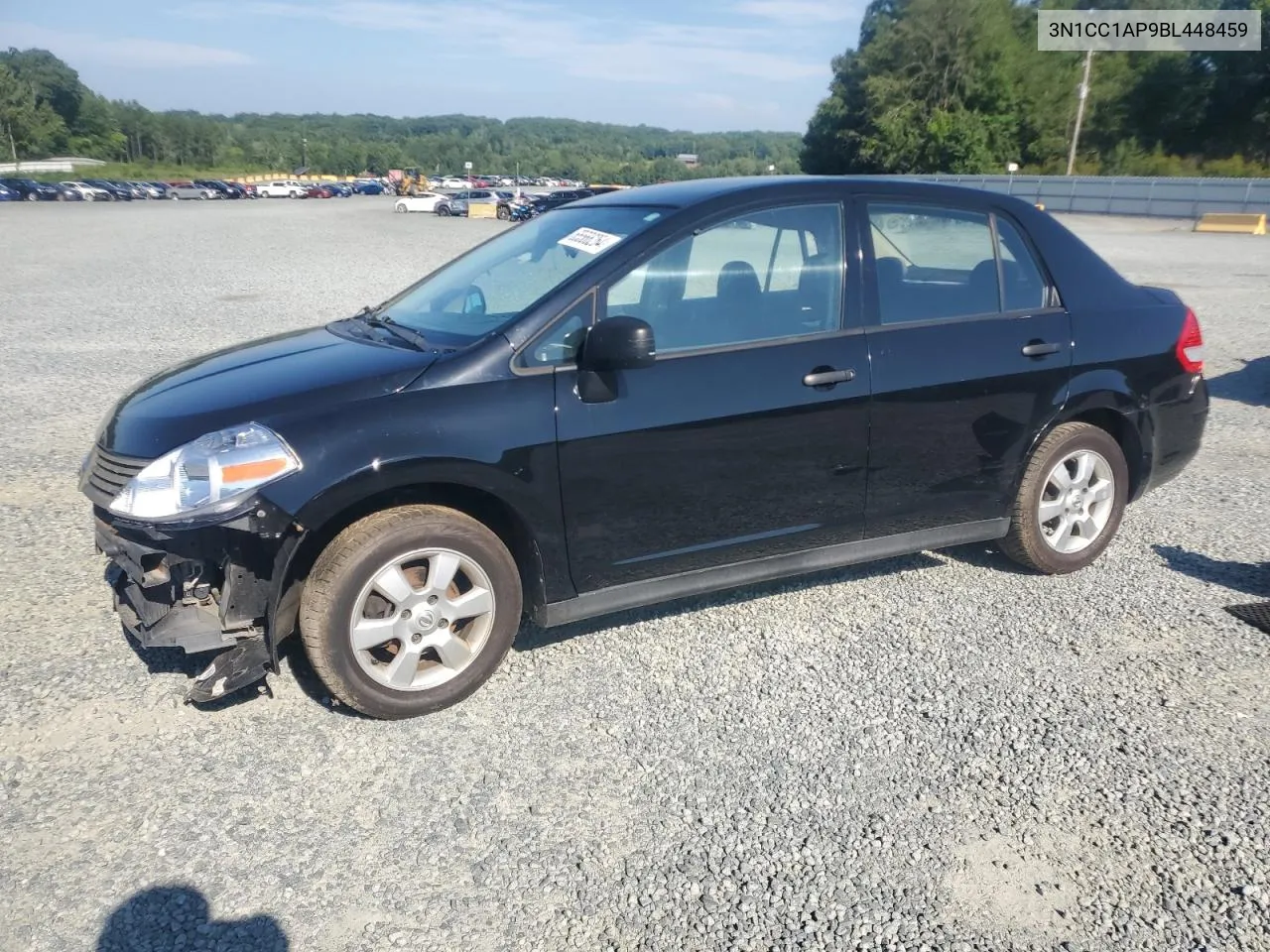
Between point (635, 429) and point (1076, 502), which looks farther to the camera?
point (1076, 502)

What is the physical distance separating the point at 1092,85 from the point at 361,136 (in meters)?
161

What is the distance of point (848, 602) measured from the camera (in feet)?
14.7

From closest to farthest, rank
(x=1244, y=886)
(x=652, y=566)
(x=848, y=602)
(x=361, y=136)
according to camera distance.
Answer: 1. (x=1244, y=886)
2. (x=652, y=566)
3. (x=848, y=602)
4. (x=361, y=136)

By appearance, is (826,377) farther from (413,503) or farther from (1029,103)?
(1029,103)

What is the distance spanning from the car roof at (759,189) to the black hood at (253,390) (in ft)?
4.19

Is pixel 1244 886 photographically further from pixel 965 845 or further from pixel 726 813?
pixel 726 813

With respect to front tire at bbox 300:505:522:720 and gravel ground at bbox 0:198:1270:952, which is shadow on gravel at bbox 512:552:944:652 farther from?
front tire at bbox 300:505:522:720

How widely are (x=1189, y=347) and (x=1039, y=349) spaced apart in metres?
0.99

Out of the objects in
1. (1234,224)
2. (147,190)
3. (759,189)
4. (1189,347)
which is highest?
(759,189)

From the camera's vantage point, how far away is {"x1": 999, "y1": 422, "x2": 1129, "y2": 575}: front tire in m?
4.56

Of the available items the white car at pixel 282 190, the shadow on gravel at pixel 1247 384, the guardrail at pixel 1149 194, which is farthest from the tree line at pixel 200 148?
the shadow on gravel at pixel 1247 384

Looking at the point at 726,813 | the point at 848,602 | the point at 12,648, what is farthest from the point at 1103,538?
the point at 12,648

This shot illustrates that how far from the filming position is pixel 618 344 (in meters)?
3.41

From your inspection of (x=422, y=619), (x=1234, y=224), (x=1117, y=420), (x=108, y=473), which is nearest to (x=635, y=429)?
(x=422, y=619)
